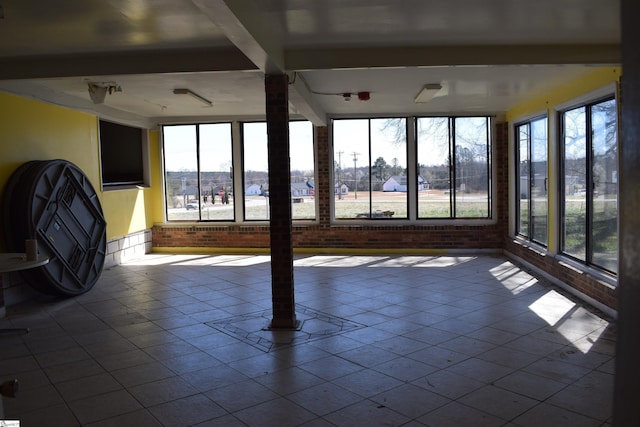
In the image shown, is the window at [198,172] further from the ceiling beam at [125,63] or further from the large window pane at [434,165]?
the ceiling beam at [125,63]

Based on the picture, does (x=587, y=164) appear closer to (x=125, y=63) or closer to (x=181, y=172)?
(x=125, y=63)

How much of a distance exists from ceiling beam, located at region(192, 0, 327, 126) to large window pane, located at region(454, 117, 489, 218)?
5209mm

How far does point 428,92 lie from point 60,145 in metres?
5.39

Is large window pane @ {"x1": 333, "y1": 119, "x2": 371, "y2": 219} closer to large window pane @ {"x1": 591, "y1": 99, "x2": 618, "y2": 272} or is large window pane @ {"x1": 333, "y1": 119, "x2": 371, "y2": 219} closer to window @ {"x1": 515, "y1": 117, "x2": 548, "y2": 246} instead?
window @ {"x1": 515, "y1": 117, "x2": 548, "y2": 246}

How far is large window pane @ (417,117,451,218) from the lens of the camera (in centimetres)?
1006

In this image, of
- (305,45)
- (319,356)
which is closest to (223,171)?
(305,45)

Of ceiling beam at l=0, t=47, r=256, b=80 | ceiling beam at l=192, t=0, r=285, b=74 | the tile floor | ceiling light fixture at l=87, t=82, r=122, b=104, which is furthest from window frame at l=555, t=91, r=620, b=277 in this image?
ceiling light fixture at l=87, t=82, r=122, b=104

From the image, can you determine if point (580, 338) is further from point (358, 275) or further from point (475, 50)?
point (358, 275)

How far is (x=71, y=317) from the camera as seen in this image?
5.91 metres

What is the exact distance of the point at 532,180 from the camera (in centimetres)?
838

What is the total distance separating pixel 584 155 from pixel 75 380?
608 centimetres

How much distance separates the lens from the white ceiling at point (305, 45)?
3.97 metres

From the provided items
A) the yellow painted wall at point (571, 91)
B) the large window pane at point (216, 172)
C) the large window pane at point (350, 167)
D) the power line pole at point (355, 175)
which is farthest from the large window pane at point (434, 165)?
the large window pane at point (216, 172)

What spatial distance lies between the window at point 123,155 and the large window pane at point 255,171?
2081 mm
